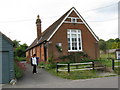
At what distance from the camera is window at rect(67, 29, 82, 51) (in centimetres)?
2159

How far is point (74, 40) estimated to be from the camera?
21797 mm

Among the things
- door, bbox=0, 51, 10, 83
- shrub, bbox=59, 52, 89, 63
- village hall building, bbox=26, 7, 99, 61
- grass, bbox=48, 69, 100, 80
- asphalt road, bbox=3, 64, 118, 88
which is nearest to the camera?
asphalt road, bbox=3, 64, 118, 88

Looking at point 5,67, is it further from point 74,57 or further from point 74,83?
point 74,57

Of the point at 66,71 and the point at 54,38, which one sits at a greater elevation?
the point at 54,38

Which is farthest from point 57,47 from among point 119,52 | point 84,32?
point 119,52

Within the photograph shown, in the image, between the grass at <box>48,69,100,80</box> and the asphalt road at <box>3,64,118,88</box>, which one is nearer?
the asphalt road at <box>3,64,118,88</box>

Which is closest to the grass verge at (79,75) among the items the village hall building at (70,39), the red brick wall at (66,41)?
the red brick wall at (66,41)

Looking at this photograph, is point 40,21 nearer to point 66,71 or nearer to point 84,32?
point 84,32

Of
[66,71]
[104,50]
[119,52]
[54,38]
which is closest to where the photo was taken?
[66,71]

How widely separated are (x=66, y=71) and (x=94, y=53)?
9860mm

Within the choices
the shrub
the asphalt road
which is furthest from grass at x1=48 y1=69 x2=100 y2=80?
the shrub

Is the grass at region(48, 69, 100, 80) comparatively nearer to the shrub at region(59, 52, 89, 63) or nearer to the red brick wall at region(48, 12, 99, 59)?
the shrub at region(59, 52, 89, 63)

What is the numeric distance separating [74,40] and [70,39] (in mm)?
588

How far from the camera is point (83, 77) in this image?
12.4 meters
